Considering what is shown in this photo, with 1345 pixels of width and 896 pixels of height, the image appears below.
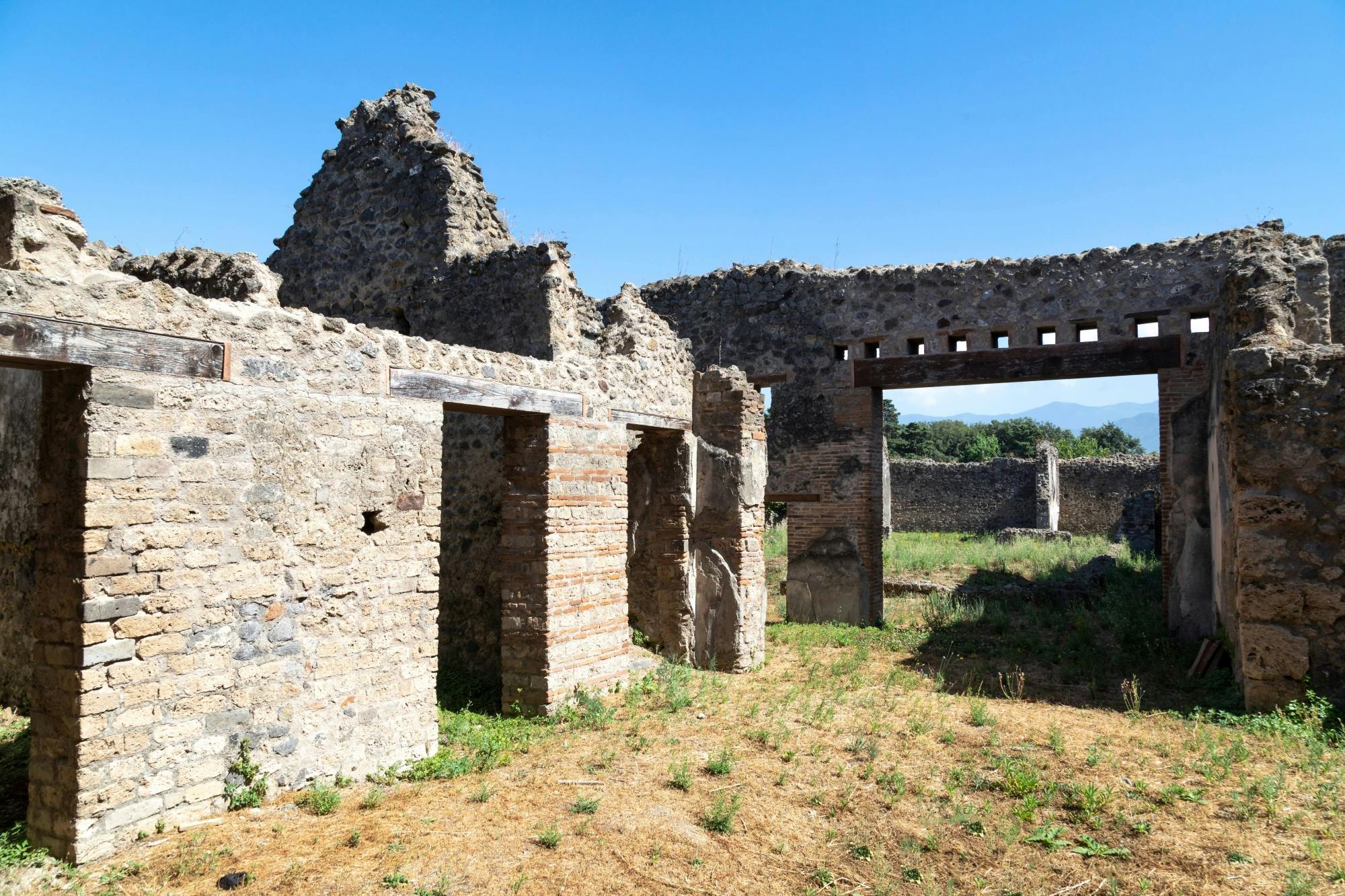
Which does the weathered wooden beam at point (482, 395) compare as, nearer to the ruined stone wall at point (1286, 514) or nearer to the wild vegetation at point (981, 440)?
the ruined stone wall at point (1286, 514)

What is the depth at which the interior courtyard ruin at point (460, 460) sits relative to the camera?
4.56 m

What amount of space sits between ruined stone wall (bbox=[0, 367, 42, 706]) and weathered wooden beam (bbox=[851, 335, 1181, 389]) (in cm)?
1063

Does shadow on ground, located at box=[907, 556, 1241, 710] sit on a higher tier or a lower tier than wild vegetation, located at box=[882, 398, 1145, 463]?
lower

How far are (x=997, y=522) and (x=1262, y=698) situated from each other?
20.4 m

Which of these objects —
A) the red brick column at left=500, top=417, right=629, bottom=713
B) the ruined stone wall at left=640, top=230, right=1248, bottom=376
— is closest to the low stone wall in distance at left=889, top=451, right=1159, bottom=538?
the ruined stone wall at left=640, top=230, right=1248, bottom=376

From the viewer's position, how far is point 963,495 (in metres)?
27.5

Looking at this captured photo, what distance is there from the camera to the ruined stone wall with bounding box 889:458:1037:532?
2638 cm

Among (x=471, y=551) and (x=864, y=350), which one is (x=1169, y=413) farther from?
(x=471, y=551)

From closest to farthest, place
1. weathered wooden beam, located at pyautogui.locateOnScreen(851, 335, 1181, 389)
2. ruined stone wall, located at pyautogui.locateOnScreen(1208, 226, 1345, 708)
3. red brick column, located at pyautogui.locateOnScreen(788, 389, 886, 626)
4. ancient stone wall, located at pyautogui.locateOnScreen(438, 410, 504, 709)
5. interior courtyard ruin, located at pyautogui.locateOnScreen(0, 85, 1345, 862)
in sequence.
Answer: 1. interior courtyard ruin, located at pyautogui.locateOnScreen(0, 85, 1345, 862)
2. ruined stone wall, located at pyautogui.locateOnScreen(1208, 226, 1345, 708)
3. ancient stone wall, located at pyautogui.locateOnScreen(438, 410, 504, 709)
4. weathered wooden beam, located at pyautogui.locateOnScreen(851, 335, 1181, 389)
5. red brick column, located at pyautogui.locateOnScreen(788, 389, 886, 626)

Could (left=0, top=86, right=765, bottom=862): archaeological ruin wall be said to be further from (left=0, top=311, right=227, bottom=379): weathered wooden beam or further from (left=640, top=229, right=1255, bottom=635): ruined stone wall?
(left=640, top=229, right=1255, bottom=635): ruined stone wall

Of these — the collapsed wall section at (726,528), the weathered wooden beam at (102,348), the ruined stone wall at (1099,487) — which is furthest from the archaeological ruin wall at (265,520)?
the ruined stone wall at (1099,487)

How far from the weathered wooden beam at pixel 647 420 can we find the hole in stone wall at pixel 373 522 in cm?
293

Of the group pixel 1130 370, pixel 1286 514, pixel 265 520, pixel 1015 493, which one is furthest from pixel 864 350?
pixel 1015 493

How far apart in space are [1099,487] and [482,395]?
82.1 feet
